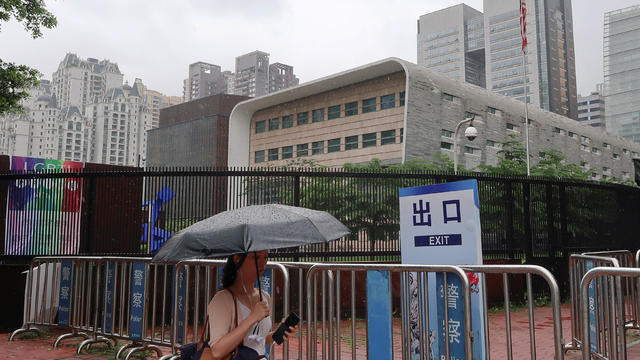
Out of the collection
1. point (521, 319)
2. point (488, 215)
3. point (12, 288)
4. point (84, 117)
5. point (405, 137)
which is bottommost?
point (521, 319)

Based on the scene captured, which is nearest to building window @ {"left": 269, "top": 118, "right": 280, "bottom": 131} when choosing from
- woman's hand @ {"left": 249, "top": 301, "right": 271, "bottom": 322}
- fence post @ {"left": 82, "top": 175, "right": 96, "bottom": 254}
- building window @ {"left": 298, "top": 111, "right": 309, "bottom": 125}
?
building window @ {"left": 298, "top": 111, "right": 309, "bottom": 125}

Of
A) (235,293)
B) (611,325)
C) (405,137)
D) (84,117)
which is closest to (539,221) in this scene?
(611,325)

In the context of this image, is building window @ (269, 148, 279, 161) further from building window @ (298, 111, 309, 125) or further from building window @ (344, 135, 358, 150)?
building window @ (344, 135, 358, 150)

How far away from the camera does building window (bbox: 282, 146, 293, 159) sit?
215ft

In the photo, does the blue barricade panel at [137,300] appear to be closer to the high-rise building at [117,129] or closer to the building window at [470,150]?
the building window at [470,150]

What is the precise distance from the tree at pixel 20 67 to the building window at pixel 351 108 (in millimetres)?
45638

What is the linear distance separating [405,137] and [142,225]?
1604 inches

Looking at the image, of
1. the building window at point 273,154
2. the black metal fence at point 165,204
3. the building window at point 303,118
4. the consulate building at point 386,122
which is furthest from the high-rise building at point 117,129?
the black metal fence at point 165,204

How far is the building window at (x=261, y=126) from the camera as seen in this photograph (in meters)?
69.6

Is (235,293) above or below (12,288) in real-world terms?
above

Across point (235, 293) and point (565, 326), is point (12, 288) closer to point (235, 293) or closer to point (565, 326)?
point (235, 293)

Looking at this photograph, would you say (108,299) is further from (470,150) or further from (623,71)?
(623,71)

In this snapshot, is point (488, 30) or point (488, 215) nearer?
point (488, 215)

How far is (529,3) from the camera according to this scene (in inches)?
5846
